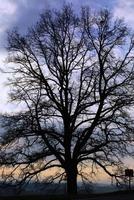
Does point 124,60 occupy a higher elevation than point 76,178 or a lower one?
higher

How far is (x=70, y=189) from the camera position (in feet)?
142

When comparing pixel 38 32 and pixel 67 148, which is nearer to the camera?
pixel 67 148

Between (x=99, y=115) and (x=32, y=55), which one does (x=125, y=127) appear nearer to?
(x=99, y=115)

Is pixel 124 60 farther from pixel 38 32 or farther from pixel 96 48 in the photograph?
pixel 38 32

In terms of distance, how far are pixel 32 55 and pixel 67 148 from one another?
28.0 ft

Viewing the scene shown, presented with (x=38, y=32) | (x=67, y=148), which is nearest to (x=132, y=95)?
(x=67, y=148)

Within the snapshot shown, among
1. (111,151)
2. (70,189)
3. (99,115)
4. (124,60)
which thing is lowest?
(70,189)

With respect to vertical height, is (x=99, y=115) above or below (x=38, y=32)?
below

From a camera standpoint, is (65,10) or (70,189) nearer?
(70,189)

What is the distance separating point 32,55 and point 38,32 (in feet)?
6.44

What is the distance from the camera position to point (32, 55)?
4772cm

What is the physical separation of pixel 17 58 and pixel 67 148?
8.89 meters

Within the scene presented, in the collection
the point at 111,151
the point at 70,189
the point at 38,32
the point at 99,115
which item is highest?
the point at 38,32

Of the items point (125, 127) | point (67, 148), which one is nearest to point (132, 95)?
point (125, 127)
